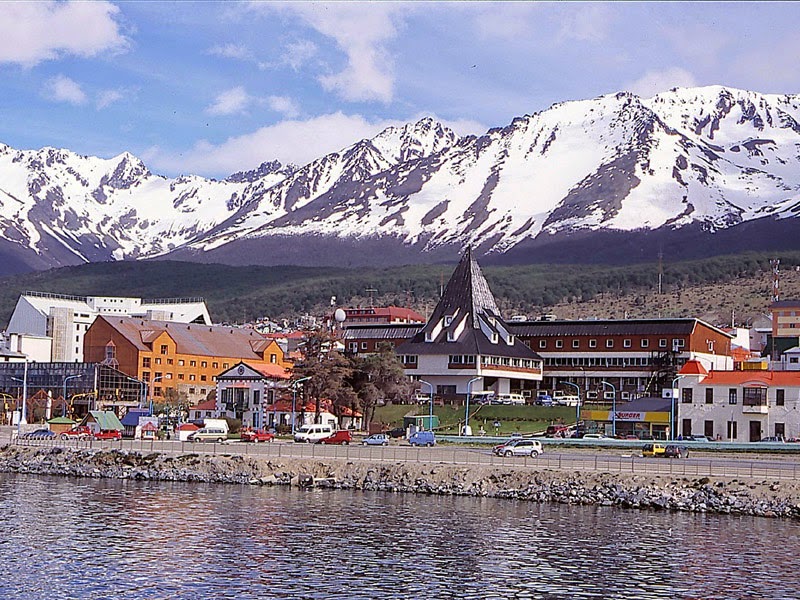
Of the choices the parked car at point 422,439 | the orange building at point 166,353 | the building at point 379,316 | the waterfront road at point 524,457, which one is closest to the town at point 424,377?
the orange building at point 166,353

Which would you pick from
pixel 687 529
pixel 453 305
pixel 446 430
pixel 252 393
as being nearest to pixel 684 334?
pixel 453 305

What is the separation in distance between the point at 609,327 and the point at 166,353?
2150 inches

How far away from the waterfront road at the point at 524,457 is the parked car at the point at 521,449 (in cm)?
59

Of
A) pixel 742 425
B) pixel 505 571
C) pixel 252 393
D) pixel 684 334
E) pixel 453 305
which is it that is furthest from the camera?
pixel 453 305

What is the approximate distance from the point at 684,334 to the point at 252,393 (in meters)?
45.0

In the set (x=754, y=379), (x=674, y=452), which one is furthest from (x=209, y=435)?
(x=754, y=379)

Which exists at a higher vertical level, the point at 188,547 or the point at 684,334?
the point at 684,334

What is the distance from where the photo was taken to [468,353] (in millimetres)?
125500

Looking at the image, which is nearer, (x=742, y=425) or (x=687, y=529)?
(x=687, y=529)

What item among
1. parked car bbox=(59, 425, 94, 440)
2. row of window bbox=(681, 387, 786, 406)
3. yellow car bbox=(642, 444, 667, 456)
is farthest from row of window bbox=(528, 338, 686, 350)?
parked car bbox=(59, 425, 94, 440)

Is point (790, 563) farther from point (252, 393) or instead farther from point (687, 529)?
point (252, 393)

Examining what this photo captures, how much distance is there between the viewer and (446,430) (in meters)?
100

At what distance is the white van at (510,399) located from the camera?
4622 inches

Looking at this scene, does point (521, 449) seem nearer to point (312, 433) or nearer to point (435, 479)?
point (435, 479)
